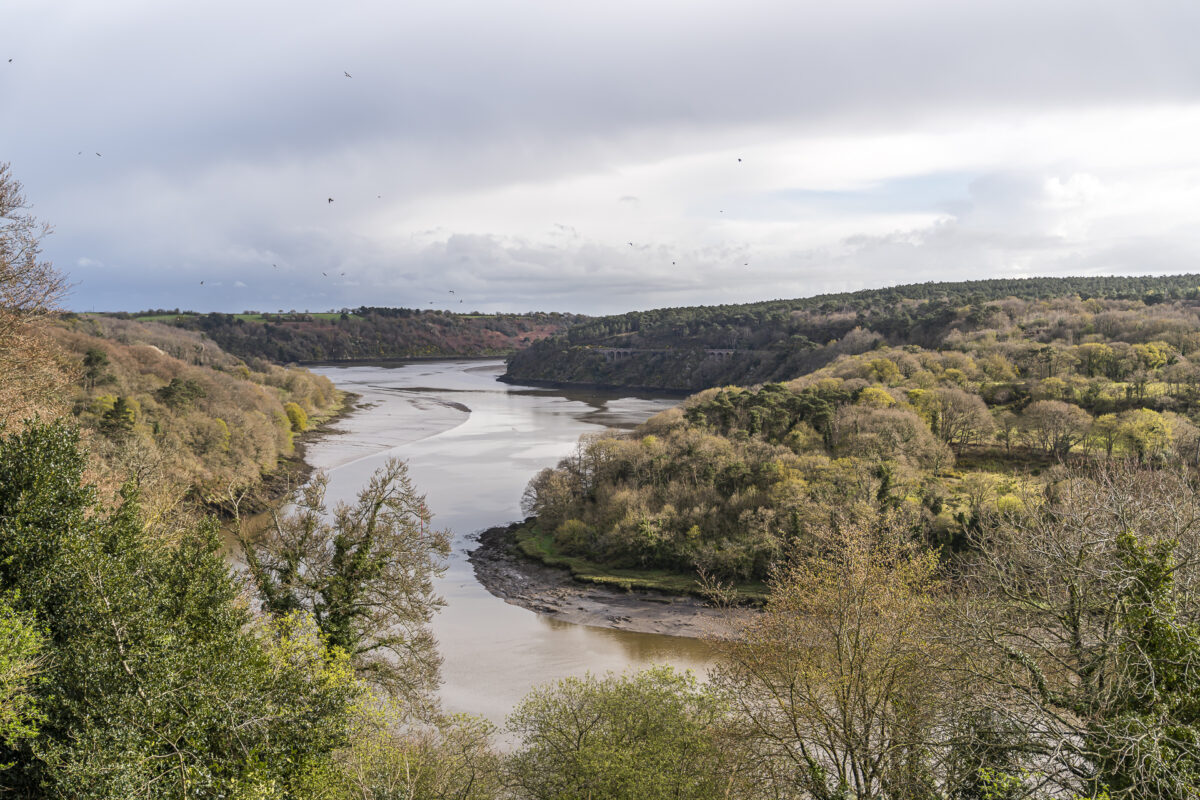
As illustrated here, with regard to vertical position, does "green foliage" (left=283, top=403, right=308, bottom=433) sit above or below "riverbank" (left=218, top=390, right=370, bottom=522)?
above

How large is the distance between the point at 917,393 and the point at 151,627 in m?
51.0

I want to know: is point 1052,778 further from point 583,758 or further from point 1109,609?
point 583,758

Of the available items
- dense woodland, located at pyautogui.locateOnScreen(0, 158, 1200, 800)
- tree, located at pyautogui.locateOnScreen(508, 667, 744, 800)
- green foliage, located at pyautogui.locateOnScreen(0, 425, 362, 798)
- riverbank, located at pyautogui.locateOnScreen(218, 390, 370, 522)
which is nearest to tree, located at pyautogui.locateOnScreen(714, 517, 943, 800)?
dense woodland, located at pyautogui.locateOnScreen(0, 158, 1200, 800)

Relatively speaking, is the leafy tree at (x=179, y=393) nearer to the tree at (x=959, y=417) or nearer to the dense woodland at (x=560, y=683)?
the dense woodland at (x=560, y=683)

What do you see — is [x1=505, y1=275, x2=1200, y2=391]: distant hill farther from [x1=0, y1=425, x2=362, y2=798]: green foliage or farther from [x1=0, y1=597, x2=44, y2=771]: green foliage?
[x1=0, y1=597, x2=44, y2=771]: green foliage

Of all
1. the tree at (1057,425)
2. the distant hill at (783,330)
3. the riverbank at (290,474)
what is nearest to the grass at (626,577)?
the riverbank at (290,474)

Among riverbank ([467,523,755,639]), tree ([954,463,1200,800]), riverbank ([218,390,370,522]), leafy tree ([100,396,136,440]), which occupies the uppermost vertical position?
leafy tree ([100,396,136,440])

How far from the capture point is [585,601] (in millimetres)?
34375

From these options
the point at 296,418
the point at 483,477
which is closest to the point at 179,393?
the point at 483,477

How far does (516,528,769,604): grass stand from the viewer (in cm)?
3415

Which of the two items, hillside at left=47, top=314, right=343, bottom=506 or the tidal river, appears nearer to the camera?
the tidal river

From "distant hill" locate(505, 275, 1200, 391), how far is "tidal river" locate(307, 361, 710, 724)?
1653 cm

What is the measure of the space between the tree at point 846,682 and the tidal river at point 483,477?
450 inches

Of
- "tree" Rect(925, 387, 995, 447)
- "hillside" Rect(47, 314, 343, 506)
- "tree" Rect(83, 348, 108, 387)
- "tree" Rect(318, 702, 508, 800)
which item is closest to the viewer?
"tree" Rect(318, 702, 508, 800)
